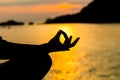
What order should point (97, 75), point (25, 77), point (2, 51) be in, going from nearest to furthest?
1. point (2, 51)
2. point (25, 77)
3. point (97, 75)

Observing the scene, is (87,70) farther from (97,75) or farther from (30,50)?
(30,50)

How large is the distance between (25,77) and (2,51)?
34.6 inches

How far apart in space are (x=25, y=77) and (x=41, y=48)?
0.69 m

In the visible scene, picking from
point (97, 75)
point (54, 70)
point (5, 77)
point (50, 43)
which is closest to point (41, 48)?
point (50, 43)

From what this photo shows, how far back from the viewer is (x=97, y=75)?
46844 millimetres

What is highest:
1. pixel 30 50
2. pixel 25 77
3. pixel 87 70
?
pixel 30 50

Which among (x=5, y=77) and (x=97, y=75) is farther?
(x=97, y=75)

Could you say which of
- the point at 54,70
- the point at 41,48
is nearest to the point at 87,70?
the point at 54,70

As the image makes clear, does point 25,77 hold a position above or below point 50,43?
below

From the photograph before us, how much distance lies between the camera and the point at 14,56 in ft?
27.2

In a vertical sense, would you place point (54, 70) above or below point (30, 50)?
below

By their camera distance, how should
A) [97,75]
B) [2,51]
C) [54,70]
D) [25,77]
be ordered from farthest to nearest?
[54,70] → [97,75] → [25,77] → [2,51]

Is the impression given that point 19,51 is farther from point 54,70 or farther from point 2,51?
point 54,70

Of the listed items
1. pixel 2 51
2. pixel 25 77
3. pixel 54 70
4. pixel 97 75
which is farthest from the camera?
pixel 54 70
